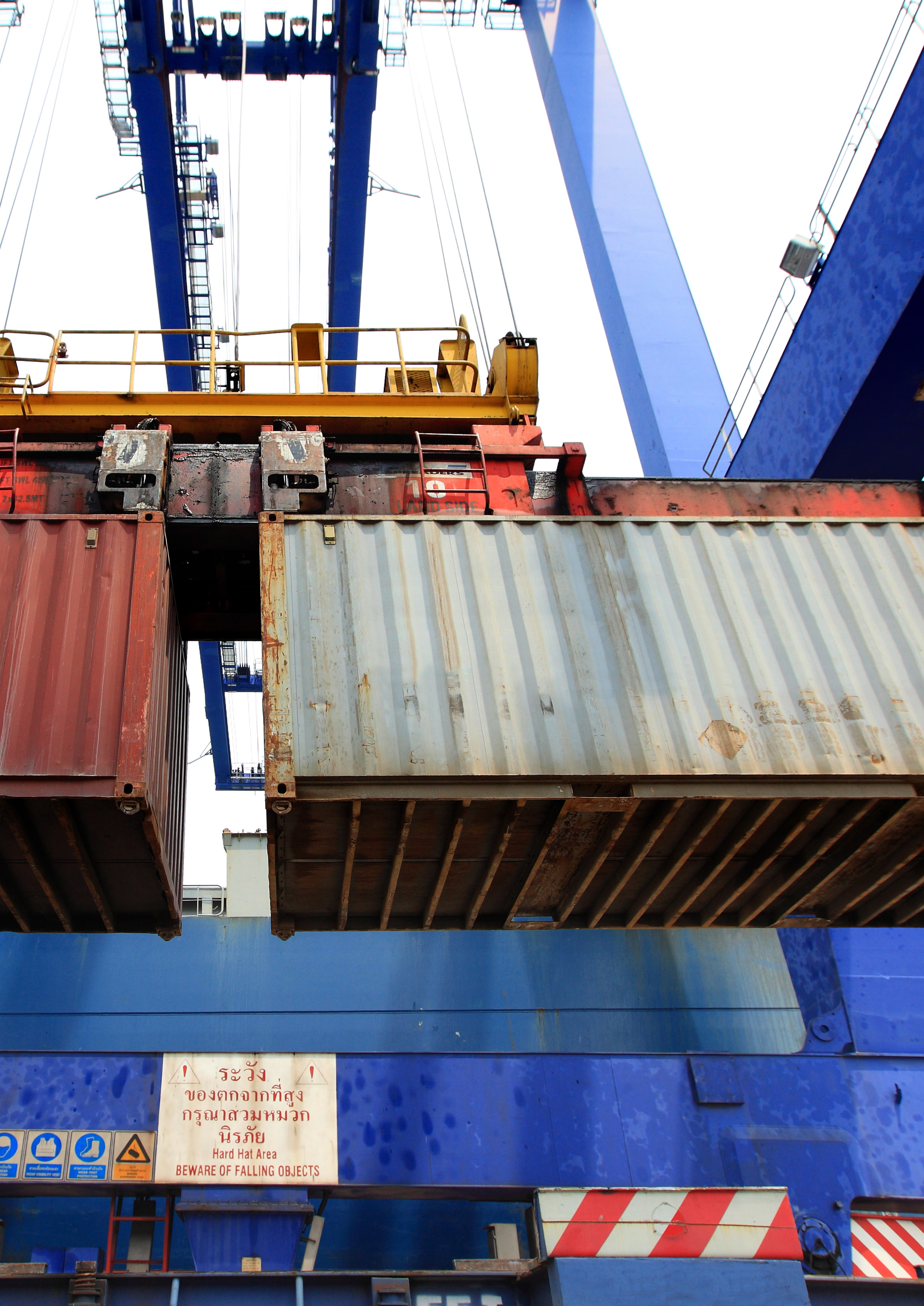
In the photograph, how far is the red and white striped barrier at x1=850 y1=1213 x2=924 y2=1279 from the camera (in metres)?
8.09

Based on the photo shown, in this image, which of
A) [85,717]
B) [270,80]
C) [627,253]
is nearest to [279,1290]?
[85,717]

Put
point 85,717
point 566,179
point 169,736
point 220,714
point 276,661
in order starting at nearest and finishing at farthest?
point 85,717 → point 276,661 → point 169,736 → point 566,179 → point 220,714

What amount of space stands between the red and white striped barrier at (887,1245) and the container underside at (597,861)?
102 inches

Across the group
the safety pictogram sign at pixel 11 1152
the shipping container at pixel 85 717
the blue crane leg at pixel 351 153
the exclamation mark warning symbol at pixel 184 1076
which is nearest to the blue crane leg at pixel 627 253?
the blue crane leg at pixel 351 153

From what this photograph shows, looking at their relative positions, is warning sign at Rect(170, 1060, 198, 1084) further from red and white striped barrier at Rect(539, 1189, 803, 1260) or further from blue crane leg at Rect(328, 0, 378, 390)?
blue crane leg at Rect(328, 0, 378, 390)

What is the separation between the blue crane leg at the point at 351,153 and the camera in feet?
45.5

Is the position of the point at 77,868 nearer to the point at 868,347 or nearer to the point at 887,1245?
the point at 887,1245

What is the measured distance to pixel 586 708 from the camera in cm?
663

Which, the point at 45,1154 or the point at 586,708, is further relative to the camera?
the point at 45,1154

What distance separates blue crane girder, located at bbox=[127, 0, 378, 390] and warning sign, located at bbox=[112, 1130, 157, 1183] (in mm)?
13242

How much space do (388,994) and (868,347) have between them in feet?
31.9

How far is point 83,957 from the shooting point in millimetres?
12500

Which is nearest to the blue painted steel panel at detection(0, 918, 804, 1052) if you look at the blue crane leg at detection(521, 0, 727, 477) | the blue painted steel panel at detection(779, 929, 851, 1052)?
the blue painted steel panel at detection(779, 929, 851, 1052)

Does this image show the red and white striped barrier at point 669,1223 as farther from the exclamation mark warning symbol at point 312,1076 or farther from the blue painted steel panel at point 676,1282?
the exclamation mark warning symbol at point 312,1076
